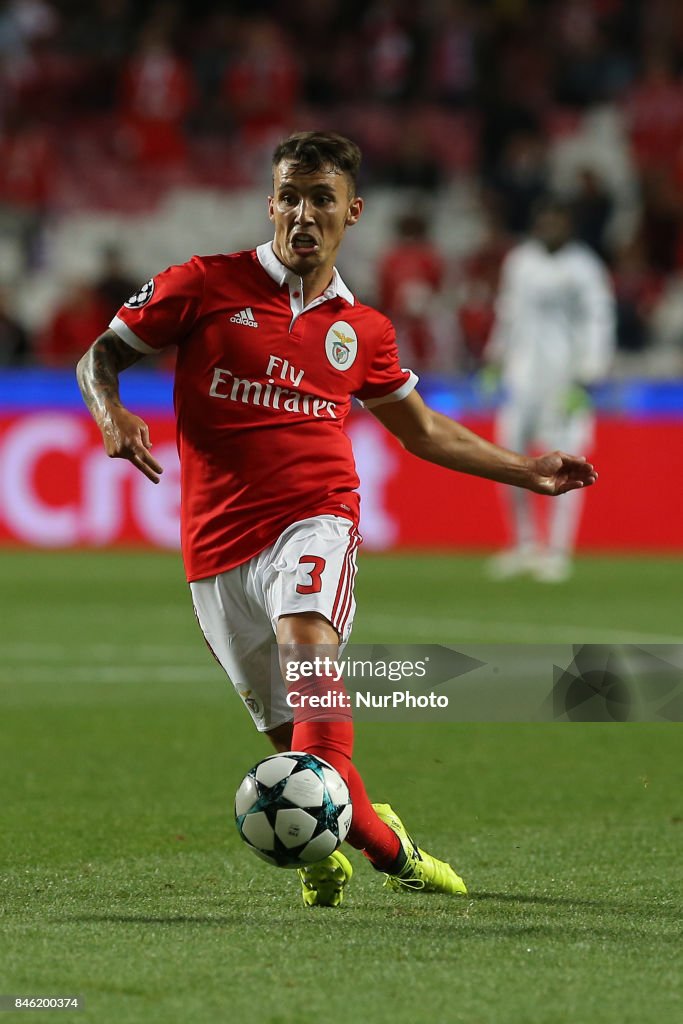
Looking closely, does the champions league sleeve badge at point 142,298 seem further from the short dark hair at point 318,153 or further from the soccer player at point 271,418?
the short dark hair at point 318,153

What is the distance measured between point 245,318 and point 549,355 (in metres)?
10.3

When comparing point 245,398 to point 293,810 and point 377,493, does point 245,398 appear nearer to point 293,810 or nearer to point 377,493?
point 293,810

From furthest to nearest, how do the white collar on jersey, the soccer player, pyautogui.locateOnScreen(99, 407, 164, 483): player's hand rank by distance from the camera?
1. the white collar on jersey
2. the soccer player
3. pyautogui.locateOnScreen(99, 407, 164, 483): player's hand

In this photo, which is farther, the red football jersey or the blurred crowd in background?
the blurred crowd in background

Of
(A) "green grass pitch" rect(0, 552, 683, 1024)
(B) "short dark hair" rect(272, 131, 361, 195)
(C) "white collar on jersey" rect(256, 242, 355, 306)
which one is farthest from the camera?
(C) "white collar on jersey" rect(256, 242, 355, 306)

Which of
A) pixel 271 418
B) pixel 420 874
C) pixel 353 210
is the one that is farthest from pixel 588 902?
pixel 353 210

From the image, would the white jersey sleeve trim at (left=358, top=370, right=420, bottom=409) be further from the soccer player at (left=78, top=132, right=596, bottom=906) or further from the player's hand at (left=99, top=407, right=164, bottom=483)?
the player's hand at (left=99, top=407, right=164, bottom=483)

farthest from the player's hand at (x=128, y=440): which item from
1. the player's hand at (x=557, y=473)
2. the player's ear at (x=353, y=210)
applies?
the player's hand at (x=557, y=473)

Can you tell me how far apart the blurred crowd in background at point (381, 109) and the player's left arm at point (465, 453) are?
13833mm

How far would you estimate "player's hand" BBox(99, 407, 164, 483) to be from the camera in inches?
173

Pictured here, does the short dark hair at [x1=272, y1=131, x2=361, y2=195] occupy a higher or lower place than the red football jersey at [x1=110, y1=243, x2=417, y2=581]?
higher

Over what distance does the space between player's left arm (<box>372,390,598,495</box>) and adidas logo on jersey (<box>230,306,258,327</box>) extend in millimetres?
547

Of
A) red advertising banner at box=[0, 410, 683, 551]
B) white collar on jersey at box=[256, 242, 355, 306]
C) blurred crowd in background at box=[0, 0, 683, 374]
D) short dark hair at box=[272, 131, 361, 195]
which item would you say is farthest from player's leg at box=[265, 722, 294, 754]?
blurred crowd in background at box=[0, 0, 683, 374]

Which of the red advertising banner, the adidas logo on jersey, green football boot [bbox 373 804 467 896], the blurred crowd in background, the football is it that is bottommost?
green football boot [bbox 373 804 467 896]
